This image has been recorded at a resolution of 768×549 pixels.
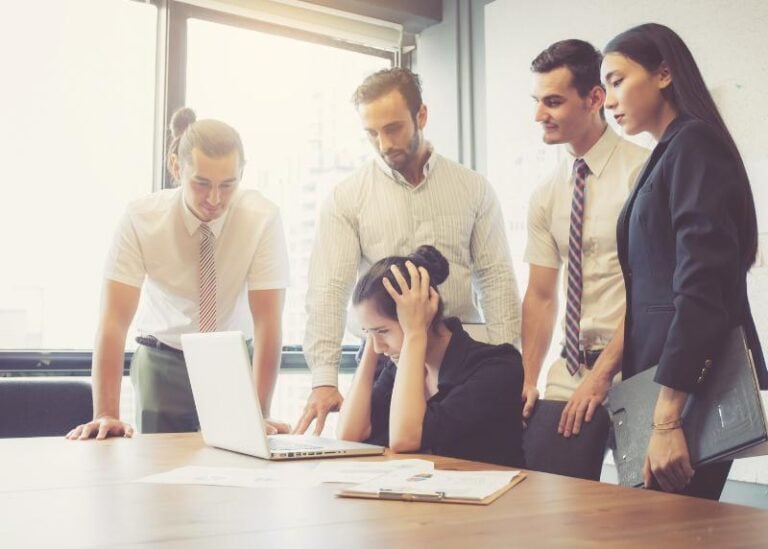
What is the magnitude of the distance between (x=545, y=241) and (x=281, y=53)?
7.00 feet

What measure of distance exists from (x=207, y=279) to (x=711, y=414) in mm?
1490

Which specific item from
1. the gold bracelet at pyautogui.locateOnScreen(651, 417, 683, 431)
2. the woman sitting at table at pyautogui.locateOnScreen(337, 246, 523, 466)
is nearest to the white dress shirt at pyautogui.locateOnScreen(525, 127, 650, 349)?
the woman sitting at table at pyautogui.locateOnScreen(337, 246, 523, 466)

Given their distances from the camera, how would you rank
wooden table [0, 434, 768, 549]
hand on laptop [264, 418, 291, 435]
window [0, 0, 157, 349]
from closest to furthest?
wooden table [0, 434, 768, 549] → hand on laptop [264, 418, 291, 435] → window [0, 0, 157, 349]

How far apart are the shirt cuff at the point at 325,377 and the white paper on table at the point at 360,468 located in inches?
25.9

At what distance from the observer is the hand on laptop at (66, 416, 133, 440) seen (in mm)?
1907

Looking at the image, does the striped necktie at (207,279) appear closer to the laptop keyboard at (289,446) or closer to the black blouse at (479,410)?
the laptop keyboard at (289,446)

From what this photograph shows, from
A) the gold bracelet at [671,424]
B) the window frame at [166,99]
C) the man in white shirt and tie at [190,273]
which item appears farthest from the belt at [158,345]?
the gold bracelet at [671,424]

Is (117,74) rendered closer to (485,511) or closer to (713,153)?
(713,153)

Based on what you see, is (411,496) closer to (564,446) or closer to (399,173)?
(564,446)

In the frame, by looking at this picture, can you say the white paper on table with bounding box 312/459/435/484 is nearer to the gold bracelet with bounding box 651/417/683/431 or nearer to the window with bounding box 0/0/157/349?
the gold bracelet with bounding box 651/417/683/431

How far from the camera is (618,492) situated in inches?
42.8

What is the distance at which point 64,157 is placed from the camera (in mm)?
3268

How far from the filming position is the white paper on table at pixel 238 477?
47.6 inches

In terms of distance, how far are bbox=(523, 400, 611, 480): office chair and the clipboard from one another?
0.42 meters
